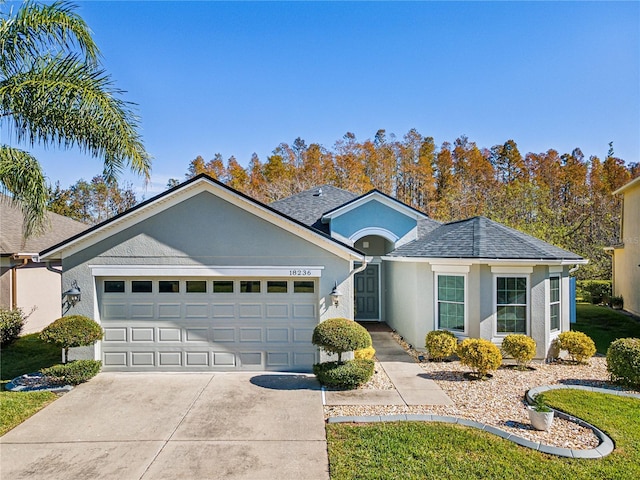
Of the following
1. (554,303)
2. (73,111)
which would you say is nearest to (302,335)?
(554,303)

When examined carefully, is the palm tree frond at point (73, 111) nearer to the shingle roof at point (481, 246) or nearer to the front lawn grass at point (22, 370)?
the front lawn grass at point (22, 370)

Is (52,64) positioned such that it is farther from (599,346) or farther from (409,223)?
(599,346)

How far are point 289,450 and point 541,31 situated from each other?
45.2ft

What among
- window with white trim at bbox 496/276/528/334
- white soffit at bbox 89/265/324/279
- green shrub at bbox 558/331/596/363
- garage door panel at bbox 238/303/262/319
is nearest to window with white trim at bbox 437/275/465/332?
window with white trim at bbox 496/276/528/334

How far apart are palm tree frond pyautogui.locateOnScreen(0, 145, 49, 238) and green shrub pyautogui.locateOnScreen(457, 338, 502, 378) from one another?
11.6 meters

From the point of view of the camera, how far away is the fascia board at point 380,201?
15.8 meters

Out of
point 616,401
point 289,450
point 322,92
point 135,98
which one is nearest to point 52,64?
point 135,98

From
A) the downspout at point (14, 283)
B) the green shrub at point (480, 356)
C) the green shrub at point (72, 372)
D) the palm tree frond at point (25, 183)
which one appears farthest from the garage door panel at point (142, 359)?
the green shrub at point (480, 356)

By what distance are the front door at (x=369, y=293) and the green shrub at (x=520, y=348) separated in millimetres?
7101

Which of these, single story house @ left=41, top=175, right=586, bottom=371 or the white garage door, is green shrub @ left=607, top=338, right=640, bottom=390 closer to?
single story house @ left=41, top=175, right=586, bottom=371

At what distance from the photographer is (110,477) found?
5.62m

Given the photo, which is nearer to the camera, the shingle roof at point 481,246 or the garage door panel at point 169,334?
the garage door panel at point 169,334

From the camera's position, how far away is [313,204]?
1878 cm

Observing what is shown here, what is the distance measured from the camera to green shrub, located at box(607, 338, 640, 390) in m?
8.88
